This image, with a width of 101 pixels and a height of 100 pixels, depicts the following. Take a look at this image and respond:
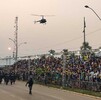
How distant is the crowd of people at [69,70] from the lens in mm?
38844

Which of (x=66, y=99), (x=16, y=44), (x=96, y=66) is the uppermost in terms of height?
(x=16, y=44)

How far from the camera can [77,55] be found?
49.9 m

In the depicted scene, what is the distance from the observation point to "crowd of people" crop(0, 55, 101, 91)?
3884 cm

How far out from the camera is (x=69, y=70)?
4491 cm

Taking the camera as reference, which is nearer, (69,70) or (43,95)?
(43,95)

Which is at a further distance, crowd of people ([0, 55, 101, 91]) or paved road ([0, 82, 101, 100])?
crowd of people ([0, 55, 101, 91])

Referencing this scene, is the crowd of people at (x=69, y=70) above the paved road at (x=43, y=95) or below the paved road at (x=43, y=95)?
above

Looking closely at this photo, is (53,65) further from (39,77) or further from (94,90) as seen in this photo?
(94,90)

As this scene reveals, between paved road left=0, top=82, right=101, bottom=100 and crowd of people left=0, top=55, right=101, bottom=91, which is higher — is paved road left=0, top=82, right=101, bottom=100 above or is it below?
below

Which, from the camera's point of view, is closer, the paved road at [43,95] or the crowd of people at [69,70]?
the paved road at [43,95]

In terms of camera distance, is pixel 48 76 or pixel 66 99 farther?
pixel 48 76

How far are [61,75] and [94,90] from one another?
35.6 feet

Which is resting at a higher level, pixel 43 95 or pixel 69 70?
pixel 69 70

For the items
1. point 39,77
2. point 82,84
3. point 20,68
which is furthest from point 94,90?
point 20,68
